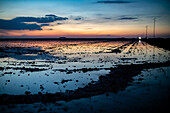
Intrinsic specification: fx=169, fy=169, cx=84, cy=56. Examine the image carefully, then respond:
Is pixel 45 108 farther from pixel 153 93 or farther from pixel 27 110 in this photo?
pixel 153 93

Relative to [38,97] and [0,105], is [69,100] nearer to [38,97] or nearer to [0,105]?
[38,97]

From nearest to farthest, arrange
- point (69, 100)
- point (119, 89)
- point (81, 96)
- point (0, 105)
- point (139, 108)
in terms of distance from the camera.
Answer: point (139, 108), point (0, 105), point (69, 100), point (81, 96), point (119, 89)

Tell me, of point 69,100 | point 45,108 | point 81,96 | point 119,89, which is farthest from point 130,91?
point 45,108

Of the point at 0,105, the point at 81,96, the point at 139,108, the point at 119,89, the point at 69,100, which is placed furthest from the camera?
the point at 119,89

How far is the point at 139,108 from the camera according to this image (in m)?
9.05

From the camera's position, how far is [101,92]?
1205cm

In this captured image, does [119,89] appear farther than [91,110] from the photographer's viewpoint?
Yes

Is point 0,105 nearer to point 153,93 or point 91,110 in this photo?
point 91,110

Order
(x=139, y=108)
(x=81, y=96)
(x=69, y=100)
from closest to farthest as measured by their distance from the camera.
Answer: (x=139, y=108) → (x=69, y=100) → (x=81, y=96)

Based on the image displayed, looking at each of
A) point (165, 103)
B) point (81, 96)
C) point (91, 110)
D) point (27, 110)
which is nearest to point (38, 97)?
point (27, 110)

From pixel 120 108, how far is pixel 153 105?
6.12ft

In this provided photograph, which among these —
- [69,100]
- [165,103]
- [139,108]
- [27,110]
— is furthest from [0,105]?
[165,103]

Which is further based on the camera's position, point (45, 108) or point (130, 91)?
point (130, 91)

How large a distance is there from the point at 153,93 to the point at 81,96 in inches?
192
